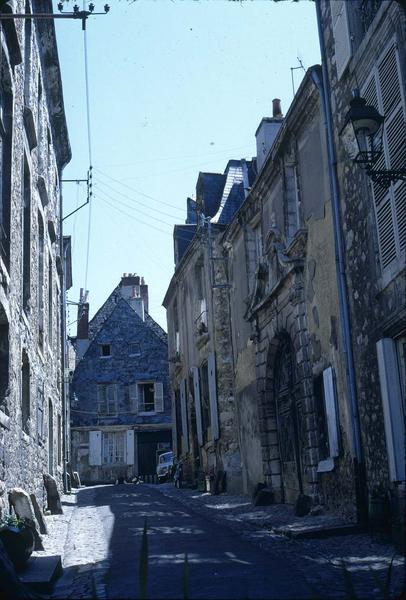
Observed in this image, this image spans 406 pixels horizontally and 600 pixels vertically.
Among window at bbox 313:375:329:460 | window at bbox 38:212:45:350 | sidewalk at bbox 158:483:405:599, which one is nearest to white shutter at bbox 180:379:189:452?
window at bbox 38:212:45:350

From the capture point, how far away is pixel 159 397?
32.2 meters

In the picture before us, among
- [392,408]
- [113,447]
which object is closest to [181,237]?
[113,447]

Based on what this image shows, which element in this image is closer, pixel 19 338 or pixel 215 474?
pixel 19 338

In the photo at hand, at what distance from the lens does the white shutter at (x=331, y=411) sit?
331 inches

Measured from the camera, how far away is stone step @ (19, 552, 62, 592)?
4.90 m

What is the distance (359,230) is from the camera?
303 inches

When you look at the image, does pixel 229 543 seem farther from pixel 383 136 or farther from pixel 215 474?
pixel 215 474

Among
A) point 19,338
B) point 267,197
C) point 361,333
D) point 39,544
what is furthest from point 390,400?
point 267,197

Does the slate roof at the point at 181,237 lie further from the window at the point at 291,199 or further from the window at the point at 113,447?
the window at the point at 113,447

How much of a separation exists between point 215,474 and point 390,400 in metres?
9.51

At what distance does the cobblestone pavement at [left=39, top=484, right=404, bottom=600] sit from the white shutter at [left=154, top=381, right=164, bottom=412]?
68.3 ft

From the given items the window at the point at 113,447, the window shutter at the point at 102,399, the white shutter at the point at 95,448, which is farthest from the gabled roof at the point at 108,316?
the white shutter at the point at 95,448

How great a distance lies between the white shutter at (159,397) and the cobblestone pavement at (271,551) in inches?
820

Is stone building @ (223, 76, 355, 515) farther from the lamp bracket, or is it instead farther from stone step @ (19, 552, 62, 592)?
stone step @ (19, 552, 62, 592)
